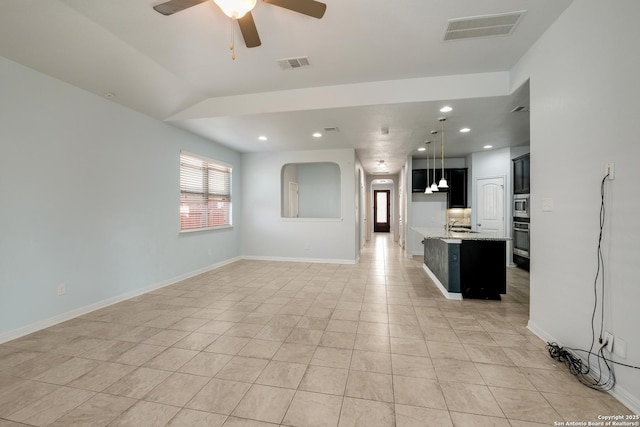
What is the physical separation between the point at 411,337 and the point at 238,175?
18.2 ft

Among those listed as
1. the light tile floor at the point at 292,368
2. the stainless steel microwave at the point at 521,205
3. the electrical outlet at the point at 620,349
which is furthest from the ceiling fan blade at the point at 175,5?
the stainless steel microwave at the point at 521,205

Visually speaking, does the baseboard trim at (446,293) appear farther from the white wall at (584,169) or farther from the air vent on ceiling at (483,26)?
the air vent on ceiling at (483,26)

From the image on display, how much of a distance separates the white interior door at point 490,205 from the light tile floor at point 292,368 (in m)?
3.24

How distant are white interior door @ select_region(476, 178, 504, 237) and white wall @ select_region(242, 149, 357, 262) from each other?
3.28 meters

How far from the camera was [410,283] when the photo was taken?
15.4 ft

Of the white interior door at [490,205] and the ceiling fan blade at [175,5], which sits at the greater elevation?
the ceiling fan blade at [175,5]

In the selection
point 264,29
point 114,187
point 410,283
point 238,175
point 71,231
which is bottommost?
point 410,283

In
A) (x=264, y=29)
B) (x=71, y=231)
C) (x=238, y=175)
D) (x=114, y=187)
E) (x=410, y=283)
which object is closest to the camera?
(x=264, y=29)

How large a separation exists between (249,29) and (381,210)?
1370 cm

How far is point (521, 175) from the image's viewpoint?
5.73 m

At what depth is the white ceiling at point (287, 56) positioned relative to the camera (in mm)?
2338

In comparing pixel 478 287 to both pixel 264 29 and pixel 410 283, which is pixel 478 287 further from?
pixel 264 29

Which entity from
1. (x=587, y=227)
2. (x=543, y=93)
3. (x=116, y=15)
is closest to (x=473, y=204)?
(x=543, y=93)

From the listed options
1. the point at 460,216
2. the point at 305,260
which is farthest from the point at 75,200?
the point at 460,216
